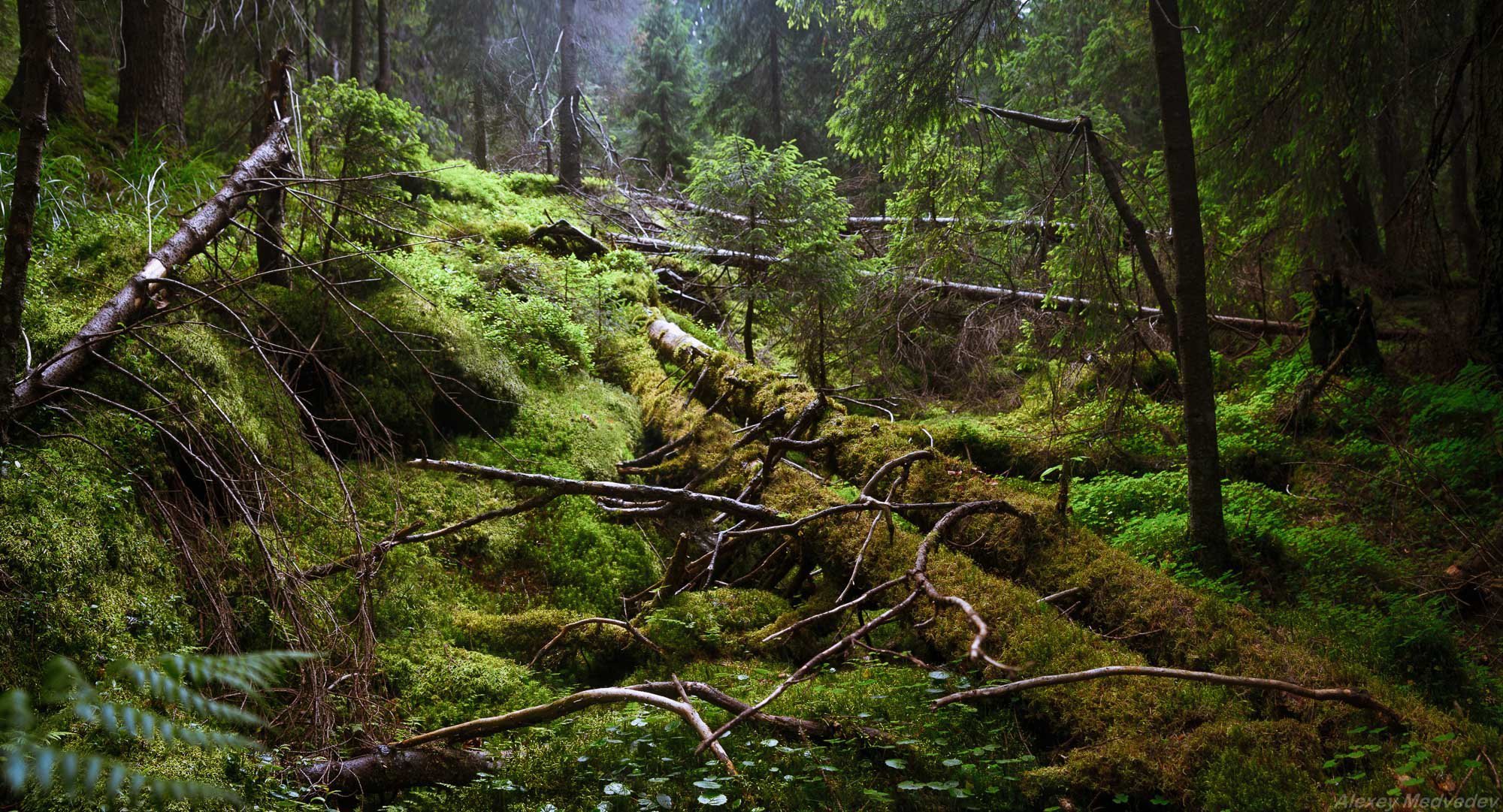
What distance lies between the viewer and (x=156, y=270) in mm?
3379

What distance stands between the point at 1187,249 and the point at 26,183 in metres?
5.84

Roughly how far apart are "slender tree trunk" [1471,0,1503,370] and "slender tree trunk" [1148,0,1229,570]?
4.97 feet

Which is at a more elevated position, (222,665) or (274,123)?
(274,123)

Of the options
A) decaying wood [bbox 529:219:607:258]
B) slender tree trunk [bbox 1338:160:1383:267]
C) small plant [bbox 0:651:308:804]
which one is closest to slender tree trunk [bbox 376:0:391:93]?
decaying wood [bbox 529:219:607:258]

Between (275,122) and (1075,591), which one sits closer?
(1075,591)

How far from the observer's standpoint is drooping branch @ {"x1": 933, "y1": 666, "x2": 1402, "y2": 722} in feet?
8.04

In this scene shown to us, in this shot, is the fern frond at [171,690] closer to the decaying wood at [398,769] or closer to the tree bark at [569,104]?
the decaying wood at [398,769]

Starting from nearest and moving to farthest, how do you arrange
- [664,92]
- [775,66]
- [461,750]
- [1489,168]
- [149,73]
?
[461,750], [1489,168], [149,73], [775,66], [664,92]

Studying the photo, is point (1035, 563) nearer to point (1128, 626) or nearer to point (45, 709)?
point (1128, 626)

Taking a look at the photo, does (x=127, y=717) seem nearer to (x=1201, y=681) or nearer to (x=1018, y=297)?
(x=1201, y=681)

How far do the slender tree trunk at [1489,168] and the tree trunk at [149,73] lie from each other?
33.8 ft

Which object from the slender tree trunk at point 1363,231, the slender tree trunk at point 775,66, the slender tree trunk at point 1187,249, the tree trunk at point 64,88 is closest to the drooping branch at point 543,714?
the slender tree trunk at point 1187,249

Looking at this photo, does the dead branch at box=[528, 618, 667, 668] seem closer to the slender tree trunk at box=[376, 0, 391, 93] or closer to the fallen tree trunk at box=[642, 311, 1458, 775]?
the fallen tree trunk at box=[642, 311, 1458, 775]

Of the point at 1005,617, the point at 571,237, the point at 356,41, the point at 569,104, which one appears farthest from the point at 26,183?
the point at 569,104
